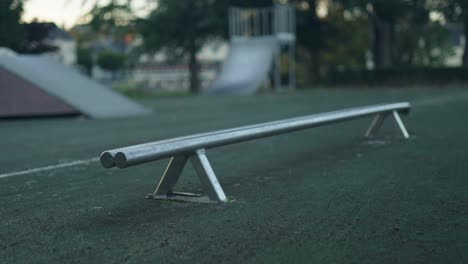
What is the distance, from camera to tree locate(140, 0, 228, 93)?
31.1 meters

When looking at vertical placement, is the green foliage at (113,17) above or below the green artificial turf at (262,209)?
Answer: above

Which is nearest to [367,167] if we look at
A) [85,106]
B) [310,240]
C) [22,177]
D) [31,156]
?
[310,240]

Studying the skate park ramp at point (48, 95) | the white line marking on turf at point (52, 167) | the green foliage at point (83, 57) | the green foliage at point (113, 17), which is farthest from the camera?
the green foliage at point (83, 57)

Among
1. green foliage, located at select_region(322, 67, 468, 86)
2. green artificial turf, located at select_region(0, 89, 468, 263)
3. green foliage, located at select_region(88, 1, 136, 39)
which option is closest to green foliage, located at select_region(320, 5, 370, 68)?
green foliage, located at select_region(322, 67, 468, 86)

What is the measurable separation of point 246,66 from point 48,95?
51.7 ft

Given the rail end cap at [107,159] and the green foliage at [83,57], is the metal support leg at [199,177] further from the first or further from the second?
the green foliage at [83,57]

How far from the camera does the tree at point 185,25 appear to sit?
102ft

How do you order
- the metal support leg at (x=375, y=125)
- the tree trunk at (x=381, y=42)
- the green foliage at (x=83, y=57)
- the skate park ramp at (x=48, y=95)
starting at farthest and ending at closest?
1. the green foliage at (x=83, y=57)
2. the tree trunk at (x=381, y=42)
3. the skate park ramp at (x=48, y=95)
4. the metal support leg at (x=375, y=125)

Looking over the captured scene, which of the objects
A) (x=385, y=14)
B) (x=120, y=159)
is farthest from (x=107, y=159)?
(x=385, y=14)

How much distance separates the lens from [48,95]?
12.2m

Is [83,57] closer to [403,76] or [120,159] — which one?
[403,76]

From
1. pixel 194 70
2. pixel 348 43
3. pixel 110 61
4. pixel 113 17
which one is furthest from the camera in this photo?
pixel 110 61

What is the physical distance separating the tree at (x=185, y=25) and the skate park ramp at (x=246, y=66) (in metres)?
3.37

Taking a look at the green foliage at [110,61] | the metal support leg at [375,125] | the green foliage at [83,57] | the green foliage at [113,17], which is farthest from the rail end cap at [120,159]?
the green foliage at [83,57]
